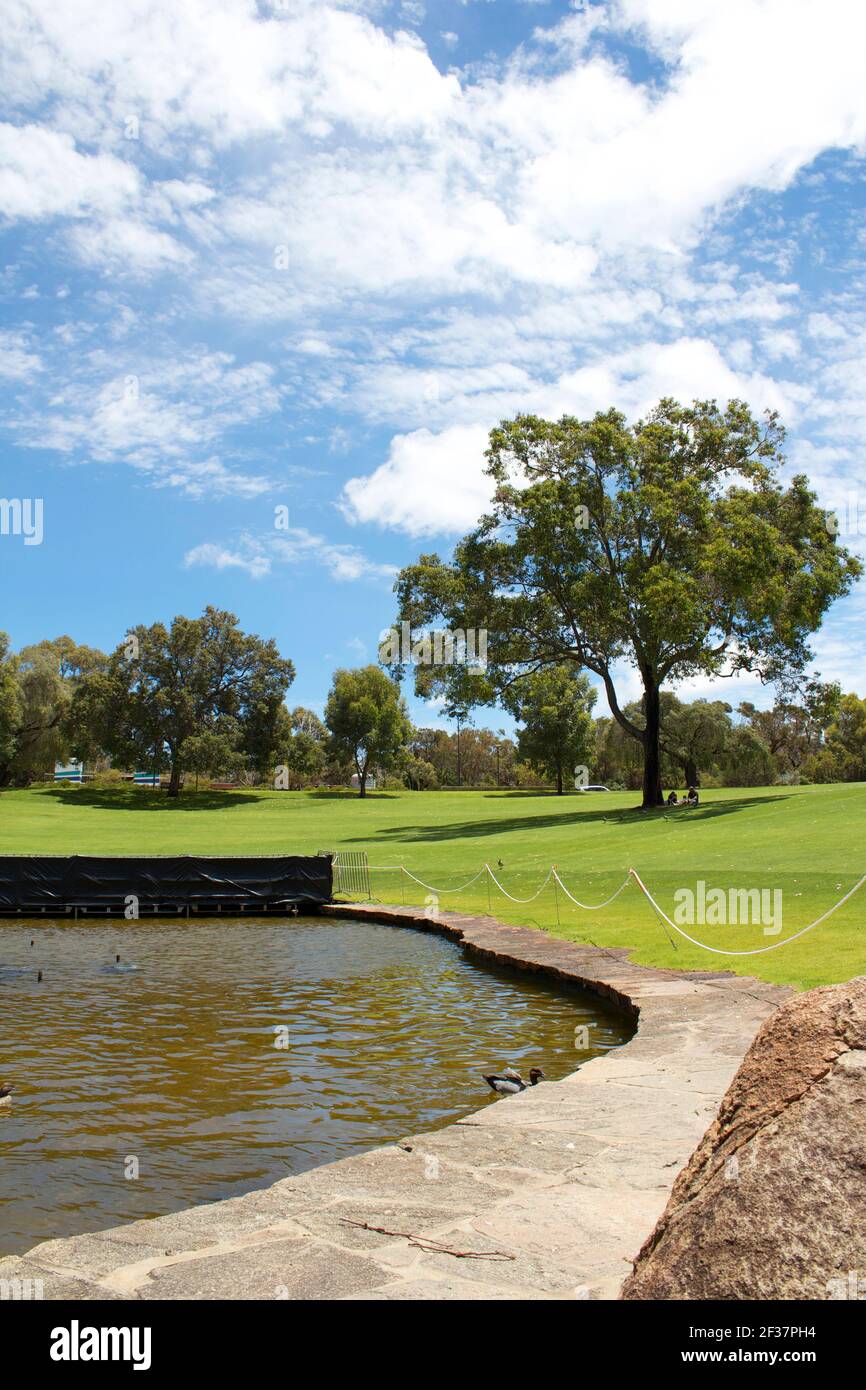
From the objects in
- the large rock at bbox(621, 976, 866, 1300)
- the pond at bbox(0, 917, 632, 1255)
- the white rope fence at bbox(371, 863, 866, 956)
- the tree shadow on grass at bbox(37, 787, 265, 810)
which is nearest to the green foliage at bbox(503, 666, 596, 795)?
the tree shadow on grass at bbox(37, 787, 265, 810)

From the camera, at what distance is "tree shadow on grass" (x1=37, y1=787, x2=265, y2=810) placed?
72250mm

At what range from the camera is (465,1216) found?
576 cm

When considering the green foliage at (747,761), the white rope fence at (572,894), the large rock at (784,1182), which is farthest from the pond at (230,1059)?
the green foliage at (747,761)

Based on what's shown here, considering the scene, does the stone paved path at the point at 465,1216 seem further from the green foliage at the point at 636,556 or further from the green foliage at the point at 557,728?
the green foliage at the point at 557,728

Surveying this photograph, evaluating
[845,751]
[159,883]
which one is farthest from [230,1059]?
[845,751]

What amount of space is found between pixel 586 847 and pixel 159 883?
Answer: 13.9m

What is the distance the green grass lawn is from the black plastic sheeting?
95.0 inches

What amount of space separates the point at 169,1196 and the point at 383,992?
8333 millimetres

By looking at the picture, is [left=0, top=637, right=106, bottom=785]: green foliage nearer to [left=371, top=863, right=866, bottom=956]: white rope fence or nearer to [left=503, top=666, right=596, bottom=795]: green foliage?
[left=503, top=666, right=596, bottom=795]: green foliage

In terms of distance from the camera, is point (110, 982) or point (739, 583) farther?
point (739, 583)

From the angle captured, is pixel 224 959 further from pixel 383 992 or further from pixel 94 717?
pixel 94 717

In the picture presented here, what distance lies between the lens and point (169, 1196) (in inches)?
293
